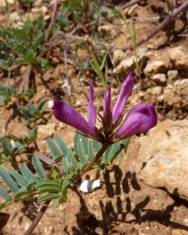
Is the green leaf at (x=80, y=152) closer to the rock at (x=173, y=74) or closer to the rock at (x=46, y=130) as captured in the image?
the rock at (x=46, y=130)

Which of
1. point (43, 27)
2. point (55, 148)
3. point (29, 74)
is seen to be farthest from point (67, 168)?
point (43, 27)

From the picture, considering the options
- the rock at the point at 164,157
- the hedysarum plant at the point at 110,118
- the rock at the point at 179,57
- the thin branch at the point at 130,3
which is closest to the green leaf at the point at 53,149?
the rock at the point at 164,157

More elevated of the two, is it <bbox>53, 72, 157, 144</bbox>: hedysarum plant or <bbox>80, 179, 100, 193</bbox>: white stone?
<bbox>53, 72, 157, 144</bbox>: hedysarum plant

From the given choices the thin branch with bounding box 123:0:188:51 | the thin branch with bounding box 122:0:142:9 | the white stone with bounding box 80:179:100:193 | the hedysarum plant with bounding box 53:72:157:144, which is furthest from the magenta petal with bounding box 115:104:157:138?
the thin branch with bounding box 122:0:142:9

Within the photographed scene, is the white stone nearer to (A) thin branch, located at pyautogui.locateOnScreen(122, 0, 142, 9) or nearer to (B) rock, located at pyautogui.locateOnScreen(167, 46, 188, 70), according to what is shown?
(B) rock, located at pyautogui.locateOnScreen(167, 46, 188, 70)

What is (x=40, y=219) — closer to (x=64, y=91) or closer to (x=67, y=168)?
(x=67, y=168)

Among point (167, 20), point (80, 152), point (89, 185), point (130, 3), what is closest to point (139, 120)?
point (80, 152)

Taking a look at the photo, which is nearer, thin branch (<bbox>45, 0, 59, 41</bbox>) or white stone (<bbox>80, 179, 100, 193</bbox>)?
white stone (<bbox>80, 179, 100, 193</bbox>)

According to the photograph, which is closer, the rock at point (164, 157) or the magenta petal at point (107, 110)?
the magenta petal at point (107, 110)
